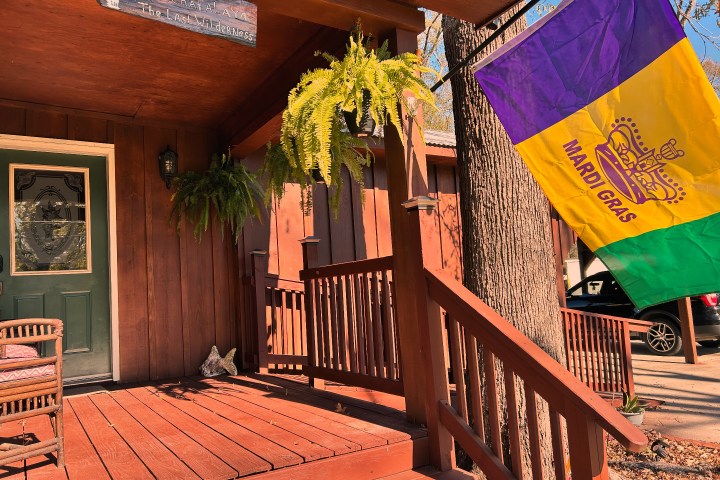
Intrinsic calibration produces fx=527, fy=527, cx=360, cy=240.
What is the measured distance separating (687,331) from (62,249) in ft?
25.9

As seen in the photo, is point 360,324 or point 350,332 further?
point 350,332

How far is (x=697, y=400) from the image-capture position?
546cm

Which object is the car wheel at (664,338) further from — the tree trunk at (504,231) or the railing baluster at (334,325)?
the railing baluster at (334,325)

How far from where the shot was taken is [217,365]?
4.86 metres

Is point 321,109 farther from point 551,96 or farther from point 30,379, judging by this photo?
point 30,379

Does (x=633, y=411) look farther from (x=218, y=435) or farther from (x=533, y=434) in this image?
(x=218, y=435)

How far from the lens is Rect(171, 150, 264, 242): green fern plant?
4.71 metres

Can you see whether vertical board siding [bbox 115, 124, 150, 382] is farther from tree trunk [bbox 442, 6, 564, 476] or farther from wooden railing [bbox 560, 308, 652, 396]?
wooden railing [bbox 560, 308, 652, 396]

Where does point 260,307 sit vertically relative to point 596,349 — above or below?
above

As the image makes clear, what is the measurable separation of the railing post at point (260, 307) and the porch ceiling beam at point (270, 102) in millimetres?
1038

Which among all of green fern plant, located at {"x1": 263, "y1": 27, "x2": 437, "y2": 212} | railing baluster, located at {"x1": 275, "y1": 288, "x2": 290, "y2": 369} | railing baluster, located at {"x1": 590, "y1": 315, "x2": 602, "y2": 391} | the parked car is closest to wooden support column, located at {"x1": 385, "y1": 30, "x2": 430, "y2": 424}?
green fern plant, located at {"x1": 263, "y1": 27, "x2": 437, "y2": 212}

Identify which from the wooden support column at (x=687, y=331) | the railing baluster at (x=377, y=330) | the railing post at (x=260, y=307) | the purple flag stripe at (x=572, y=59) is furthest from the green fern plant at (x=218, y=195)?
the wooden support column at (x=687, y=331)

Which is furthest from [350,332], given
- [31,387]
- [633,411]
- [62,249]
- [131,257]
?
[633,411]

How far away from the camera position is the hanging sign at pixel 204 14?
228 centimetres
